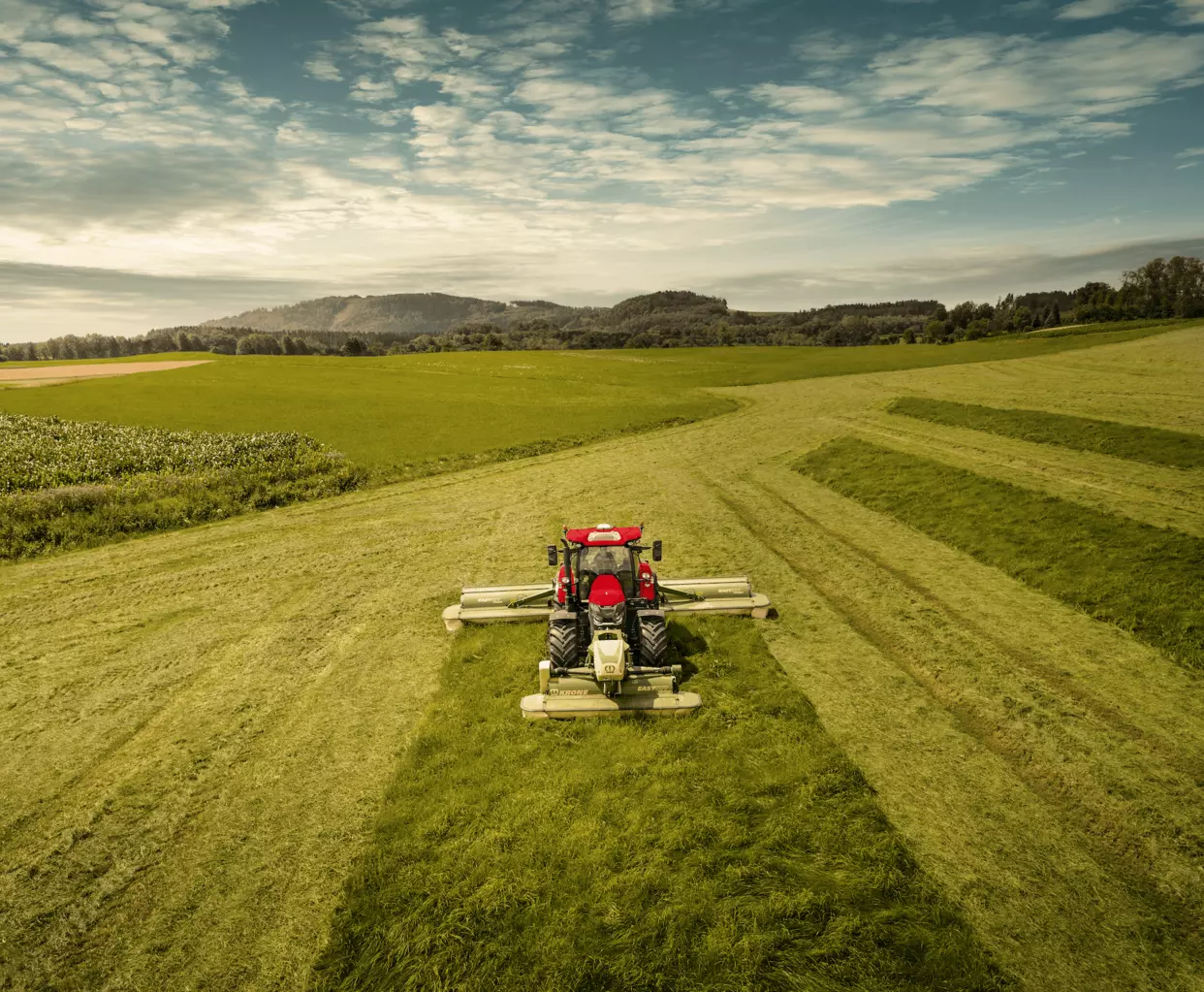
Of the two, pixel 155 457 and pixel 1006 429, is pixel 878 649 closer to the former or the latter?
pixel 1006 429

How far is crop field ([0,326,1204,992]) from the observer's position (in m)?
6.95

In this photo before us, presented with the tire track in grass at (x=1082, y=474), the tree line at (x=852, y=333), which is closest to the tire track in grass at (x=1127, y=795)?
the tire track in grass at (x=1082, y=474)

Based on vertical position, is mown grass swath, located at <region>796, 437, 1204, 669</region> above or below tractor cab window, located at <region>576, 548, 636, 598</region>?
below

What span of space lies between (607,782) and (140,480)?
29.4m

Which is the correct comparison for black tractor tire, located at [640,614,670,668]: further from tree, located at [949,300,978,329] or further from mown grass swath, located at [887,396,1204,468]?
tree, located at [949,300,978,329]

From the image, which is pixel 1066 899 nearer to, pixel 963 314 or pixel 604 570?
pixel 604 570

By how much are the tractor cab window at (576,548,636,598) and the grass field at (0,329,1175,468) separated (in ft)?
80.4

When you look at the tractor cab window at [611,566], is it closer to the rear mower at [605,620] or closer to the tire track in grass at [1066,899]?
the rear mower at [605,620]

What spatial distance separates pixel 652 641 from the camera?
11.5 meters

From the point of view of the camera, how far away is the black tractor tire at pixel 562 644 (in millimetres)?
11438

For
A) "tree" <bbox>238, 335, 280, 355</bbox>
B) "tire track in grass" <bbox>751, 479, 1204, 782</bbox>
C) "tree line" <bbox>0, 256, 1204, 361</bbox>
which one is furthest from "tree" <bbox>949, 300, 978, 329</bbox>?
"tree" <bbox>238, 335, 280, 355</bbox>

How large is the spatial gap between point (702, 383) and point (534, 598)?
63.6 metres

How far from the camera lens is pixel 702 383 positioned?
244 ft

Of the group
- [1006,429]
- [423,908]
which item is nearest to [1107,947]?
[423,908]
